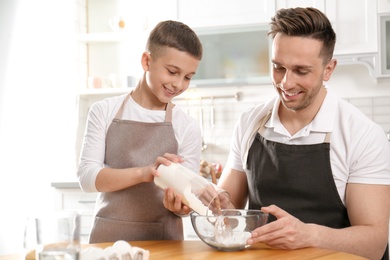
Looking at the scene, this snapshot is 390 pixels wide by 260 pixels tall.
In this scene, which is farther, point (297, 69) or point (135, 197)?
point (135, 197)

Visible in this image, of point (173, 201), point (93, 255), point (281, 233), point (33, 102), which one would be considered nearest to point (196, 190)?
point (173, 201)

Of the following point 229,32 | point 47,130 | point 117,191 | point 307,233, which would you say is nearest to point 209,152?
point 229,32

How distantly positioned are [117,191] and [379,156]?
2.77ft

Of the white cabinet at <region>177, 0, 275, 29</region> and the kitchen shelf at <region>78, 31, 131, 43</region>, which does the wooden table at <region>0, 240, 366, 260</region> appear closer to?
the white cabinet at <region>177, 0, 275, 29</region>

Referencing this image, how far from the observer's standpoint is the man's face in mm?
2033

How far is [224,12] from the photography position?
436 centimetres

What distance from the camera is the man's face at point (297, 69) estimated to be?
2.03m

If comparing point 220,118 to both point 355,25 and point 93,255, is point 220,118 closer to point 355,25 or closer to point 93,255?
point 355,25

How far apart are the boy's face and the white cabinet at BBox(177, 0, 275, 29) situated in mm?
2162

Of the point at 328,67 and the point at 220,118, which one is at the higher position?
the point at 328,67

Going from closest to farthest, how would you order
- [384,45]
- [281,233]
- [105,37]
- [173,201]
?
[281,233], [173,201], [384,45], [105,37]

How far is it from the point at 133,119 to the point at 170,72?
0.23 metres

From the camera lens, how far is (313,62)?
6.72ft

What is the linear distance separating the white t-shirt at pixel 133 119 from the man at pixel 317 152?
0.23 meters
